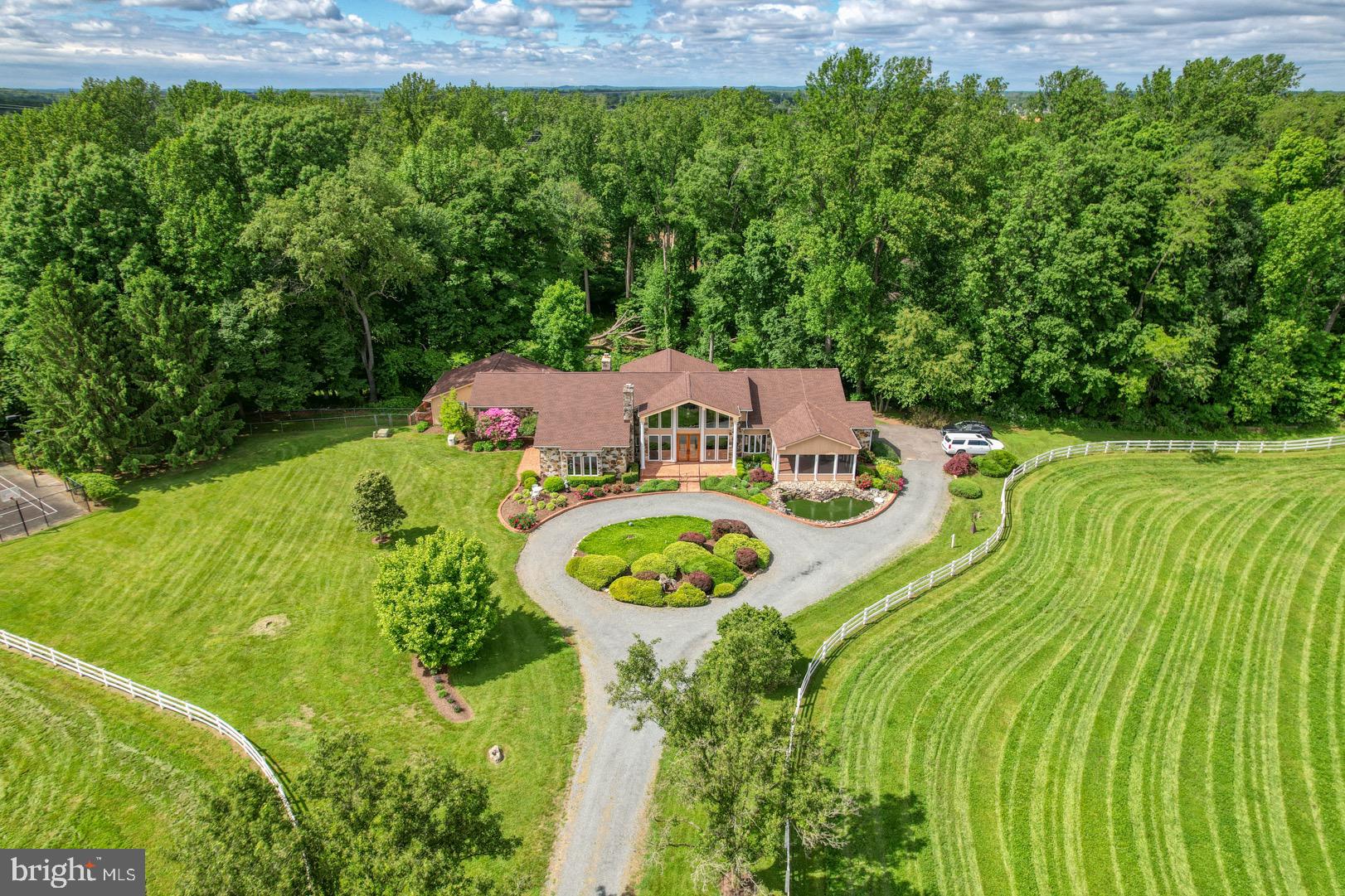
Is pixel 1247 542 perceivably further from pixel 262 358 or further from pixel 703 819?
pixel 262 358

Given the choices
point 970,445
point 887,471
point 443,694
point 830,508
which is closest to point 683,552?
point 830,508

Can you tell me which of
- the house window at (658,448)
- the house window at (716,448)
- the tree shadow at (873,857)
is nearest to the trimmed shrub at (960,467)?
the house window at (716,448)

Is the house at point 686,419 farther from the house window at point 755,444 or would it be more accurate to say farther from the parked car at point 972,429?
the parked car at point 972,429

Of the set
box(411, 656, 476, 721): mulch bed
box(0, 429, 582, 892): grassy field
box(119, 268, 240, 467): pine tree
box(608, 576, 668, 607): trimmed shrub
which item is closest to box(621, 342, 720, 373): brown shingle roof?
box(0, 429, 582, 892): grassy field

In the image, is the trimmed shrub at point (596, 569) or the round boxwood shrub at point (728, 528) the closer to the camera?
the trimmed shrub at point (596, 569)

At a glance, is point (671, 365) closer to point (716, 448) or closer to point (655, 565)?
point (716, 448)
